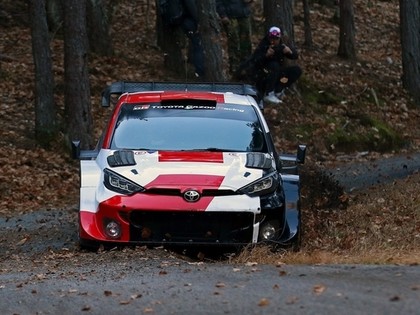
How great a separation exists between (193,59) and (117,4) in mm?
10126

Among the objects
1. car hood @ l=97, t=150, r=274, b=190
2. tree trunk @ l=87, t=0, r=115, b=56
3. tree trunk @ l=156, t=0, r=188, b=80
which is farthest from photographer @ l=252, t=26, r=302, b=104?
car hood @ l=97, t=150, r=274, b=190

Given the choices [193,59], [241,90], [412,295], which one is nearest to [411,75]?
[193,59]

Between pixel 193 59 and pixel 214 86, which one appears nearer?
pixel 214 86

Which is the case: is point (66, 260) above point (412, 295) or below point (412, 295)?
below

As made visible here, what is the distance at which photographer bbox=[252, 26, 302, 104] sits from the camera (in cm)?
2192

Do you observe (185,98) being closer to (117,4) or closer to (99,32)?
(99,32)

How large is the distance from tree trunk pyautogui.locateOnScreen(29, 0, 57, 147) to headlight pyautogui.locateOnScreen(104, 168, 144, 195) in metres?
8.72

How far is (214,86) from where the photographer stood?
13523mm

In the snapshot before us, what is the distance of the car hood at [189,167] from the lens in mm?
10531

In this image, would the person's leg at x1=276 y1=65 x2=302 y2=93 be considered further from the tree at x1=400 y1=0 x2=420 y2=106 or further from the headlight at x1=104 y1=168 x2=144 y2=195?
the headlight at x1=104 y1=168 x2=144 y2=195

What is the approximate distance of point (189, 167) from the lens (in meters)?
10.8

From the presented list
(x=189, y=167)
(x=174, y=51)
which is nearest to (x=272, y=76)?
(x=174, y=51)

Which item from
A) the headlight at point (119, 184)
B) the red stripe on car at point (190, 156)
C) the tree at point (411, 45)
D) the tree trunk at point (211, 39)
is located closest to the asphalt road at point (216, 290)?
the headlight at point (119, 184)

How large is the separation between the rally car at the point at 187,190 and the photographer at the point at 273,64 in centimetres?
1015
